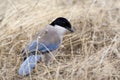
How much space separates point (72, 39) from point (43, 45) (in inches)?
25.1

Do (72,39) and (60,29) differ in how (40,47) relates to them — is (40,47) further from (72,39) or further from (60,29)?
(72,39)

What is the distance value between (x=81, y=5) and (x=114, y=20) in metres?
0.51

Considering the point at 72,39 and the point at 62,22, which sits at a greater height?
the point at 62,22

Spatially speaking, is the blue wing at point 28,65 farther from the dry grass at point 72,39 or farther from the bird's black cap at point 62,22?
the bird's black cap at point 62,22

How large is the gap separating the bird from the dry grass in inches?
3.7

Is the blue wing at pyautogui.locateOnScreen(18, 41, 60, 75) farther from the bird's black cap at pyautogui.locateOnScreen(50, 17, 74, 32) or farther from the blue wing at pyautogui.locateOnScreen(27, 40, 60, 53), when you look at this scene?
the bird's black cap at pyautogui.locateOnScreen(50, 17, 74, 32)

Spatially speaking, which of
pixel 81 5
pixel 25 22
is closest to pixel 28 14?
pixel 25 22

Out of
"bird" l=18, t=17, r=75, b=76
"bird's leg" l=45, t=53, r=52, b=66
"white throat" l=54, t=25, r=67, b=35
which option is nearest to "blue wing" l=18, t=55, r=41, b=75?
"bird" l=18, t=17, r=75, b=76

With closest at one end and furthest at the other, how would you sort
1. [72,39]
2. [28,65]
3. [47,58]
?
[28,65] → [47,58] → [72,39]

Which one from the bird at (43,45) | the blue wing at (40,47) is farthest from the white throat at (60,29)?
the blue wing at (40,47)

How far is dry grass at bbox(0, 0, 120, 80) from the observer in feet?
12.8

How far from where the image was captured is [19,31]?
452cm

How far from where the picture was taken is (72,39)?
4477 mm

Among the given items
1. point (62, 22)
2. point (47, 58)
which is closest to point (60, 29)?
point (62, 22)
